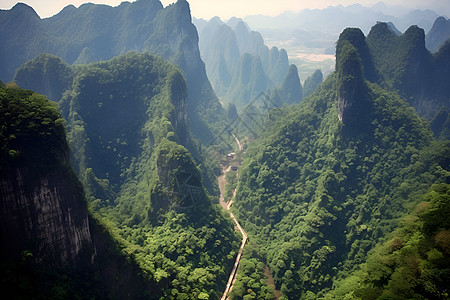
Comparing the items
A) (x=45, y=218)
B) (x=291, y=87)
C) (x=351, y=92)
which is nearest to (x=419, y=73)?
(x=351, y=92)

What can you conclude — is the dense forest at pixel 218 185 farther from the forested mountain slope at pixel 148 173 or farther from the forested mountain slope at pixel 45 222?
the forested mountain slope at pixel 148 173

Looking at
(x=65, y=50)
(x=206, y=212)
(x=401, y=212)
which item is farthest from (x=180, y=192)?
(x=65, y=50)

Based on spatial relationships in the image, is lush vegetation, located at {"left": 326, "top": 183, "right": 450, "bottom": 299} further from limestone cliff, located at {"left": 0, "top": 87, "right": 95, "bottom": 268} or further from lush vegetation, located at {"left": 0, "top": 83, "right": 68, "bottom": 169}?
lush vegetation, located at {"left": 0, "top": 83, "right": 68, "bottom": 169}

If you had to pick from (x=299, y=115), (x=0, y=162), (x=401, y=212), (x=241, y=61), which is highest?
(x=241, y=61)

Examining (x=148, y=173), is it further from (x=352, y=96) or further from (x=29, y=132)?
(x=352, y=96)

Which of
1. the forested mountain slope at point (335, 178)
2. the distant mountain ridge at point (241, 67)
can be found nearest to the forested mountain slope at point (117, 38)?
the forested mountain slope at point (335, 178)

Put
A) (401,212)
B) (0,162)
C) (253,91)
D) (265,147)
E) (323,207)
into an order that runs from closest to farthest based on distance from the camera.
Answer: (0,162) < (401,212) < (323,207) < (265,147) < (253,91)

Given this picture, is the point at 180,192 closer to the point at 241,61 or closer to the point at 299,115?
the point at 299,115

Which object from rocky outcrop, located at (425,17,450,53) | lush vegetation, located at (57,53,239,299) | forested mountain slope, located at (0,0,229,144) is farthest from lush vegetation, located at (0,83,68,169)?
Answer: rocky outcrop, located at (425,17,450,53)
